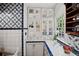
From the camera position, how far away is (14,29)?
1.37m

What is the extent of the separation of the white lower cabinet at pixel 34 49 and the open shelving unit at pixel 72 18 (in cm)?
35

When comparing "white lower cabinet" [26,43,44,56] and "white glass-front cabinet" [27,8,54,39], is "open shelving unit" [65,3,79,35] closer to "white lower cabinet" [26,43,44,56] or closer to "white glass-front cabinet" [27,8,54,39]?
"white glass-front cabinet" [27,8,54,39]

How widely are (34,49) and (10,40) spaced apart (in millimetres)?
285

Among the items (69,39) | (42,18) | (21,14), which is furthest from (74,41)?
(21,14)

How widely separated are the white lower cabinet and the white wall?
106mm

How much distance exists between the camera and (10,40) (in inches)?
54.0

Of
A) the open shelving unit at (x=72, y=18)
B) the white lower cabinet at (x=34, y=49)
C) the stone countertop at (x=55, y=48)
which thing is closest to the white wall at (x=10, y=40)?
the white lower cabinet at (x=34, y=49)

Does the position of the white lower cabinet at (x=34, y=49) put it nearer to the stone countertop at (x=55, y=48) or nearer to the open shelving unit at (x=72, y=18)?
the stone countertop at (x=55, y=48)

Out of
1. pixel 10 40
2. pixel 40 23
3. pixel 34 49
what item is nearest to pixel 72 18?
pixel 40 23

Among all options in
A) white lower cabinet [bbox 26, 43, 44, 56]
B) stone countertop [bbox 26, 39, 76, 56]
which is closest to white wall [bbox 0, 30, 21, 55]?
white lower cabinet [bbox 26, 43, 44, 56]

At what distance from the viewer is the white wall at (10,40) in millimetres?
1361

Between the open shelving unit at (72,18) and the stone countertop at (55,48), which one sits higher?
the open shelving unit at (72,18)

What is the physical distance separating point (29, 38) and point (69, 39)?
1.45ft

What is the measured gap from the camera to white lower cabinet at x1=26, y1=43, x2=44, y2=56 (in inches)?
54.0
